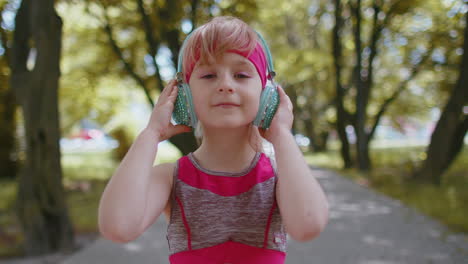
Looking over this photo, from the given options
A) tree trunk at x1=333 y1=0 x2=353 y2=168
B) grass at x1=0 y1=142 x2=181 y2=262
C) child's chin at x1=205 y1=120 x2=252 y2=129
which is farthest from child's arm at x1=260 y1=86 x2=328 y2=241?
tree trunk at x1=333 y1=0 x2=353 y2=168

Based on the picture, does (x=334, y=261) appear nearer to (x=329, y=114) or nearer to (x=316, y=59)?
(x=316, y=59)

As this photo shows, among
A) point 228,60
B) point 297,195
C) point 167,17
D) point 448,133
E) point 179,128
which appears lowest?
point 448,133

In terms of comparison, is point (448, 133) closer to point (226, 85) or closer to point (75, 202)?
point (226, 85)

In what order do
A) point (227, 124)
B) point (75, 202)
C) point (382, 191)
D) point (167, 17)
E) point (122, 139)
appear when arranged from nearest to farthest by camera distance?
point (227, 124) < point (167, 17) < point (382, 191) < point (75, 202) < point (122, 139)

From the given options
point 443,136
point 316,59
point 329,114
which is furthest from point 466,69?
point 329,114

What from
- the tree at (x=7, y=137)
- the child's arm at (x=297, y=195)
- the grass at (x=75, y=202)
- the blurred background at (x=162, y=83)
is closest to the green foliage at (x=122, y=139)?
the blurred background at (x=162, y=83)

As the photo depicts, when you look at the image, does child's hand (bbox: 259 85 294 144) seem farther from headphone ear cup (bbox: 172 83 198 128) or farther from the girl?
headphone ear cup (bbox: 172 83 198 128)

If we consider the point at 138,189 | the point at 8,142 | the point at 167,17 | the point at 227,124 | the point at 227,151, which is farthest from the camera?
the point at 8,142

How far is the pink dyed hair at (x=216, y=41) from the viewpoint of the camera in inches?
58.7

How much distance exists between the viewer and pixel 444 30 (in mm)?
12352

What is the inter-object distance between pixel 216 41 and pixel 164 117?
13.1 inches

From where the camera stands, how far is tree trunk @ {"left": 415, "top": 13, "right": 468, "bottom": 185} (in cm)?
820

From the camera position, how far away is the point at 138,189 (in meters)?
1.38

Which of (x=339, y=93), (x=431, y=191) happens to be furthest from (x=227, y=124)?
(x=339, y=93)
